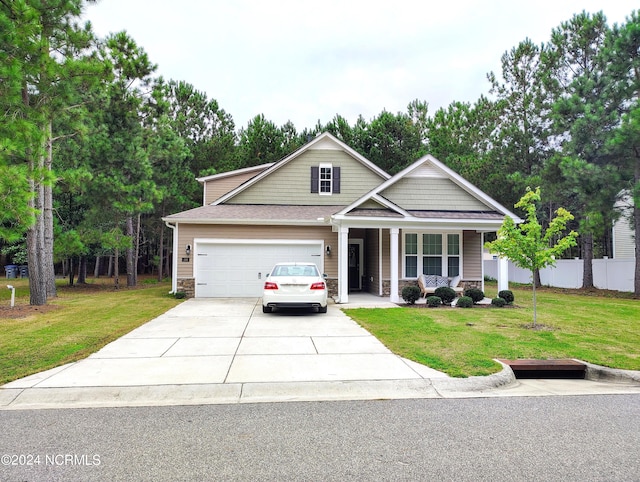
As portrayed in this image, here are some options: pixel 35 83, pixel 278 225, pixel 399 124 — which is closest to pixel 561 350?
pixel 278 225

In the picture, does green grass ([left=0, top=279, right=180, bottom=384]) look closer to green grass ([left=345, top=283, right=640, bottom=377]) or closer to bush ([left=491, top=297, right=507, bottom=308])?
green grass ([left=345, top=283, right=640, bottom=377])

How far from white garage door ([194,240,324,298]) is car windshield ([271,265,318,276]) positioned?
15.6ft

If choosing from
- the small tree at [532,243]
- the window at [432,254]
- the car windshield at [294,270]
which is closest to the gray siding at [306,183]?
the window at [432,254]

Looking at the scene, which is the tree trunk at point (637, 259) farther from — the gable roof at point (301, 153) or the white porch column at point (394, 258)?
the white porch column at point (394, 258)

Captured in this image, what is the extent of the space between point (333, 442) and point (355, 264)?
15368mm

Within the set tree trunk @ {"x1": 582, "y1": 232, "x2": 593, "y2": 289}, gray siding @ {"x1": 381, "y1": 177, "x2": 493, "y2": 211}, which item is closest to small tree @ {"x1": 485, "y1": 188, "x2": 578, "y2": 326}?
gray siding @ {"x1": 381, "y1": 177, "x2": 493, "y2": 211}

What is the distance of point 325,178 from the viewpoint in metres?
19.4

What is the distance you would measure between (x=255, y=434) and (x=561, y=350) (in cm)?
588

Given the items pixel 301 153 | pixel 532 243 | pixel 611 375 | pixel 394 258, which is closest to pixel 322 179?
pixel 301 153

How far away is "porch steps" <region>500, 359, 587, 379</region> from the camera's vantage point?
6.59m

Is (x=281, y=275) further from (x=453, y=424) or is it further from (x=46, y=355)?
(x=453, y=424)

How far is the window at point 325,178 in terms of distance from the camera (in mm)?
19297

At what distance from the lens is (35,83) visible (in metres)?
12.9

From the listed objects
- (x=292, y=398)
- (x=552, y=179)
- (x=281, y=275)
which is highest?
(x=552, y=179)
